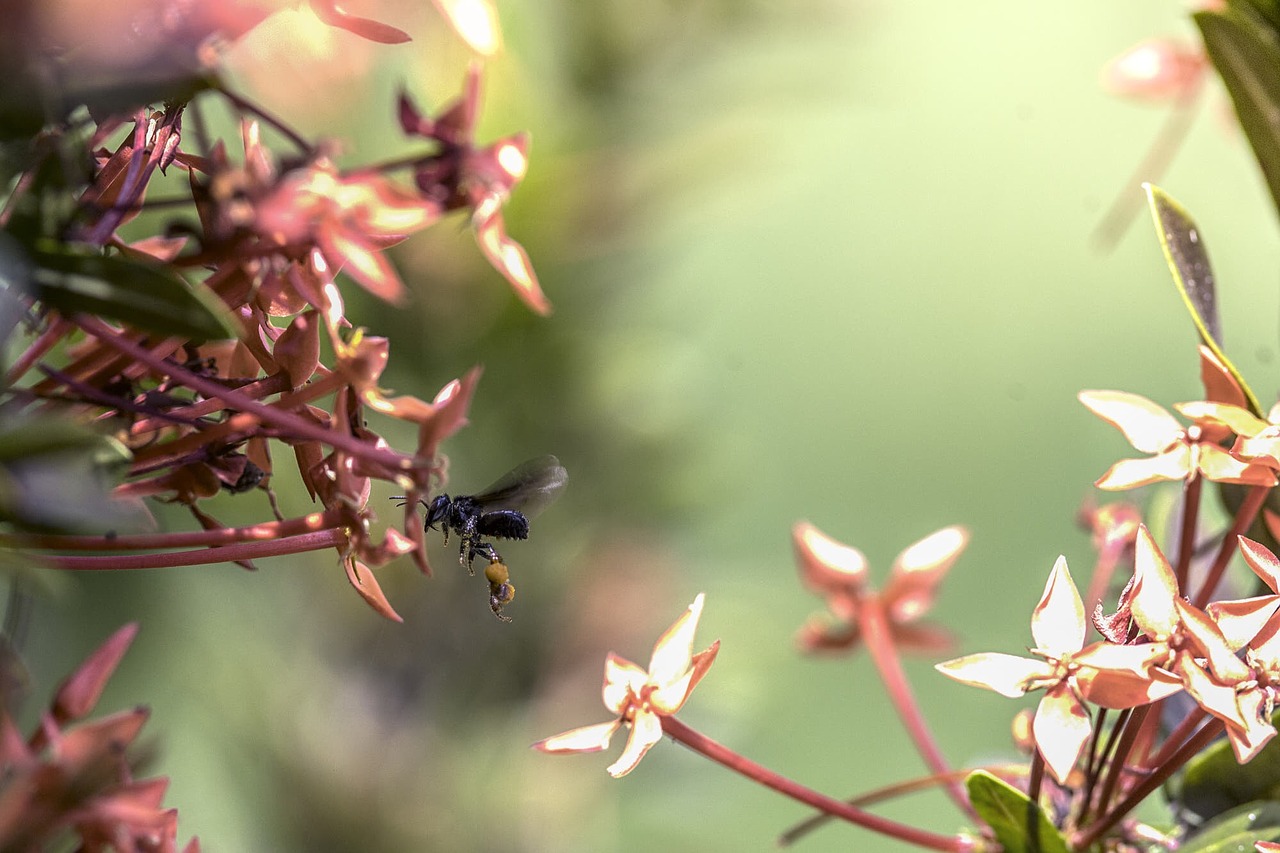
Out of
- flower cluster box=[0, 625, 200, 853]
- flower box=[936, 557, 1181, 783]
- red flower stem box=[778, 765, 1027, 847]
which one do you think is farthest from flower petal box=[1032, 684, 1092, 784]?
flower cluster box=[0, 625, 200, 853]

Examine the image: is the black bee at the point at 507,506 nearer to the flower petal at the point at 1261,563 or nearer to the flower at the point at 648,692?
the flower at the point at 648,692

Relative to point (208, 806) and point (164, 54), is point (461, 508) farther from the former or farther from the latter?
point (208, 806)

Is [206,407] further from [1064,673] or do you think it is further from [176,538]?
[1064,673]

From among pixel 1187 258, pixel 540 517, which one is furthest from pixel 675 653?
pixel 540 517

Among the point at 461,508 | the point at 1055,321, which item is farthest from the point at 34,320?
the point at 1055,321

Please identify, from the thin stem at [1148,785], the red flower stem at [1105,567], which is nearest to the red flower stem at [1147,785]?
the thin stem at [1148,785]

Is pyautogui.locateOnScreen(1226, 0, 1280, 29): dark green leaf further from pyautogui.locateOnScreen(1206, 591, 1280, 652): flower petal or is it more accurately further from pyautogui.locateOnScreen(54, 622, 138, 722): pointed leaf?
pyautogui.locateOnScreen(54, 622, 138, 722): pointed leaf
